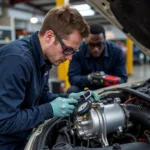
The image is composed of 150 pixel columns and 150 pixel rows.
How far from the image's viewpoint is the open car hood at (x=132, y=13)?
3.90ft

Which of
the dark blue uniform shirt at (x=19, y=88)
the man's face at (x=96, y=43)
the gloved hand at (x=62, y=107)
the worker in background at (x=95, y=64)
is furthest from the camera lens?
the worker in background at (x=95, y=64)

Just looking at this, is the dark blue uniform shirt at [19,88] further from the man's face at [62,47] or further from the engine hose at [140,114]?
the engine hose at [140,114]

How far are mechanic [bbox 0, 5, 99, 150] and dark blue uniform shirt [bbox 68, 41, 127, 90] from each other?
1.26m

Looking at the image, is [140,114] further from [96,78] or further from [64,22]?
[96,78]

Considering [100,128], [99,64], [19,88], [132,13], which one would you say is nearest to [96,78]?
[99,64]

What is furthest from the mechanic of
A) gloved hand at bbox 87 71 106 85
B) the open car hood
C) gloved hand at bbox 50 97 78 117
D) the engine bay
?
gloved hand at bbox 87 71 106 85

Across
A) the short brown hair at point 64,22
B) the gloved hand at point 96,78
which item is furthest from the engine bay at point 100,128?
the gloved hand at point 96,78

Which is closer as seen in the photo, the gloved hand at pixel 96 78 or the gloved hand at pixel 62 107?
the gloved hand at pixel 62 107

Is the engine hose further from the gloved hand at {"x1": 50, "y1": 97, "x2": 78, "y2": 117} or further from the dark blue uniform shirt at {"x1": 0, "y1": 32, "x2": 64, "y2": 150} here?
the dark blue uniform shirt at {"x1": 0, "y1": 32, "x2": 64, "y2": 150}

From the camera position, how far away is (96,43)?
2.31 metres

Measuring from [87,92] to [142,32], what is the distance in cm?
60

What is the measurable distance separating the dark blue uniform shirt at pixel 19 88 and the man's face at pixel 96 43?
1100 mm

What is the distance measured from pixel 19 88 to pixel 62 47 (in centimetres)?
35

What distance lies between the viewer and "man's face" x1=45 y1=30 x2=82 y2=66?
3.95 feet
